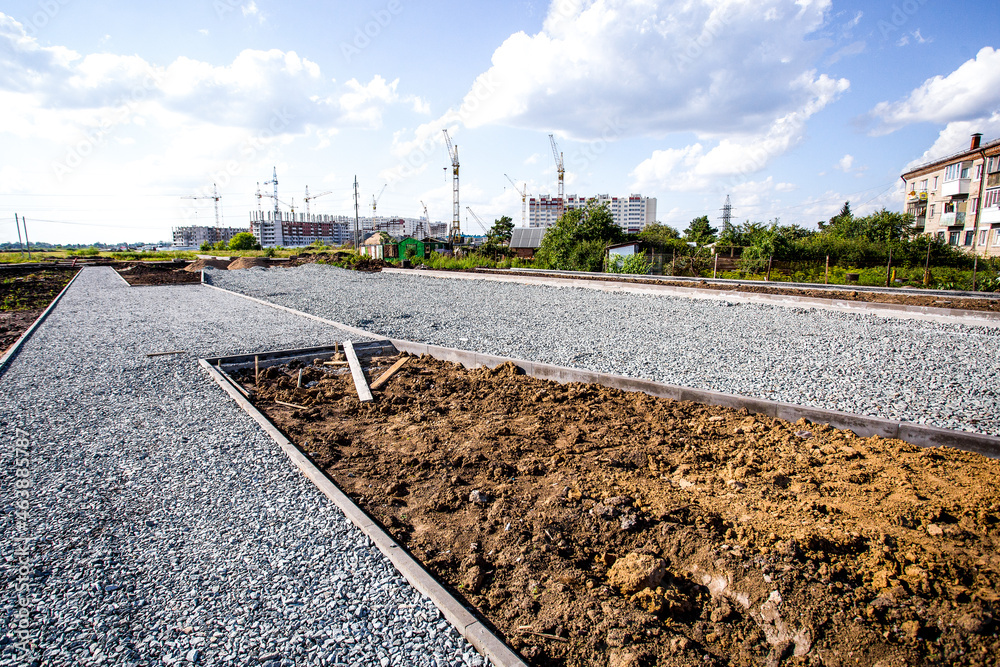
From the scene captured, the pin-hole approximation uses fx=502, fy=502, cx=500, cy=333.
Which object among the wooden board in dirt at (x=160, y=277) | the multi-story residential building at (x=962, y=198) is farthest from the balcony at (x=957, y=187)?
the wooden board in dirt at (x=160, y=277)

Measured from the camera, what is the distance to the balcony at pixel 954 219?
120ft

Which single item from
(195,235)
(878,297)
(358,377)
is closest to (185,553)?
(358,377)

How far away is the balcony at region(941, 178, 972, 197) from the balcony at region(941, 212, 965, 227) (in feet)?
4.71

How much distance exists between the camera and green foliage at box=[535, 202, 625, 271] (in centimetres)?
2716

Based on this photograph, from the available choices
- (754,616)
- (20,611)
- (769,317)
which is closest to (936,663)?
(754,616)

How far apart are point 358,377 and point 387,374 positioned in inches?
16.5

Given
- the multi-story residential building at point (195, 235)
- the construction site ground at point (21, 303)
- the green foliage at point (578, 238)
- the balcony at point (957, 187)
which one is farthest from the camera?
the multi-story residential building at point (195, 235)

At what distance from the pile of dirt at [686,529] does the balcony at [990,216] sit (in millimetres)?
38216

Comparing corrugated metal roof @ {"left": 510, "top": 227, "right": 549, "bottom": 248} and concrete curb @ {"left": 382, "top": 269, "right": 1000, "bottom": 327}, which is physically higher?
corrugated metal roof @ {"left": 510, "top": 227, "right": 549, "bottom": 248}

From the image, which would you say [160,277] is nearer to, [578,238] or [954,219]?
[578,238]

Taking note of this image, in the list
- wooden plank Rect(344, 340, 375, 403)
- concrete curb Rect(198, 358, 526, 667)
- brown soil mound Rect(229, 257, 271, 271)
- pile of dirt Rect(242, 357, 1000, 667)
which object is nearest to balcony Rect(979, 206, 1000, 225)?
pile of dirt Rect(242, 357, 1000, 667)

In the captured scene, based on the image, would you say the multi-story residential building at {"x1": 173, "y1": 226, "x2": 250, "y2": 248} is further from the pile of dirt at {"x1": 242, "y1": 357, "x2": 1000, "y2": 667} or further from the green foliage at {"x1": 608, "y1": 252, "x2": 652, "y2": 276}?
the pile of dirt at {"x1": 242, "y1": 357, "x2": 1000, "y2": 667}

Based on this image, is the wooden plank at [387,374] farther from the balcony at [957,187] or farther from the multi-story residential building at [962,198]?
the balcony at [957,187]

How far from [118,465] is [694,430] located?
5224 mm
